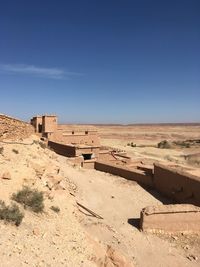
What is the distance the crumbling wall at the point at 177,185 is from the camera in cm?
Answer: 1516

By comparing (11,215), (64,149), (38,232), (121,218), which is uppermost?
(11,215)

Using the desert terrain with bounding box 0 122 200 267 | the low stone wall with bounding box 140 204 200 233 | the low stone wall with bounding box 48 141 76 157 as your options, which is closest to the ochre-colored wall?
the low stone wall with bounding box 48 141 76 157

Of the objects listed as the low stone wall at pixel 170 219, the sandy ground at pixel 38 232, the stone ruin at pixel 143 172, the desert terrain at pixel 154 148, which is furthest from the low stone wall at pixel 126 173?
the sandy ground at pixel 38 232

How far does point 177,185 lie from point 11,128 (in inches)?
314

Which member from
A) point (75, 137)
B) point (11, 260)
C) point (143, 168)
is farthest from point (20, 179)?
point (75, 137)

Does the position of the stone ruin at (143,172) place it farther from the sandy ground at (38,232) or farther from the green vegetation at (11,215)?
the green vegetation at (11,215)

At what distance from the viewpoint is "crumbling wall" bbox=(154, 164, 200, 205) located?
1516 cm

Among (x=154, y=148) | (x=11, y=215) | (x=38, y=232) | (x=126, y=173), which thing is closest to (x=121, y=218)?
(x=126, y=173)

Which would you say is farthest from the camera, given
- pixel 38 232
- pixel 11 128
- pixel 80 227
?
pixel 11 128

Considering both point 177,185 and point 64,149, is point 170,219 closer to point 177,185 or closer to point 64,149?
point 177,185

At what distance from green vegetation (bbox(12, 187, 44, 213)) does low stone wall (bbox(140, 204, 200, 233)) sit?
499 centimetres

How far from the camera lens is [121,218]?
14273mm

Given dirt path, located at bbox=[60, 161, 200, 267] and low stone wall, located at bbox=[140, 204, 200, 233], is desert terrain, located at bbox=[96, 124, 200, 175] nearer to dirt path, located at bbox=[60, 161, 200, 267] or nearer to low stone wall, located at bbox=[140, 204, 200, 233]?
dirt path, located at bbox=[60, 161, 200, 267]

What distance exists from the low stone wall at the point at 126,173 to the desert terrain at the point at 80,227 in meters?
0.48
